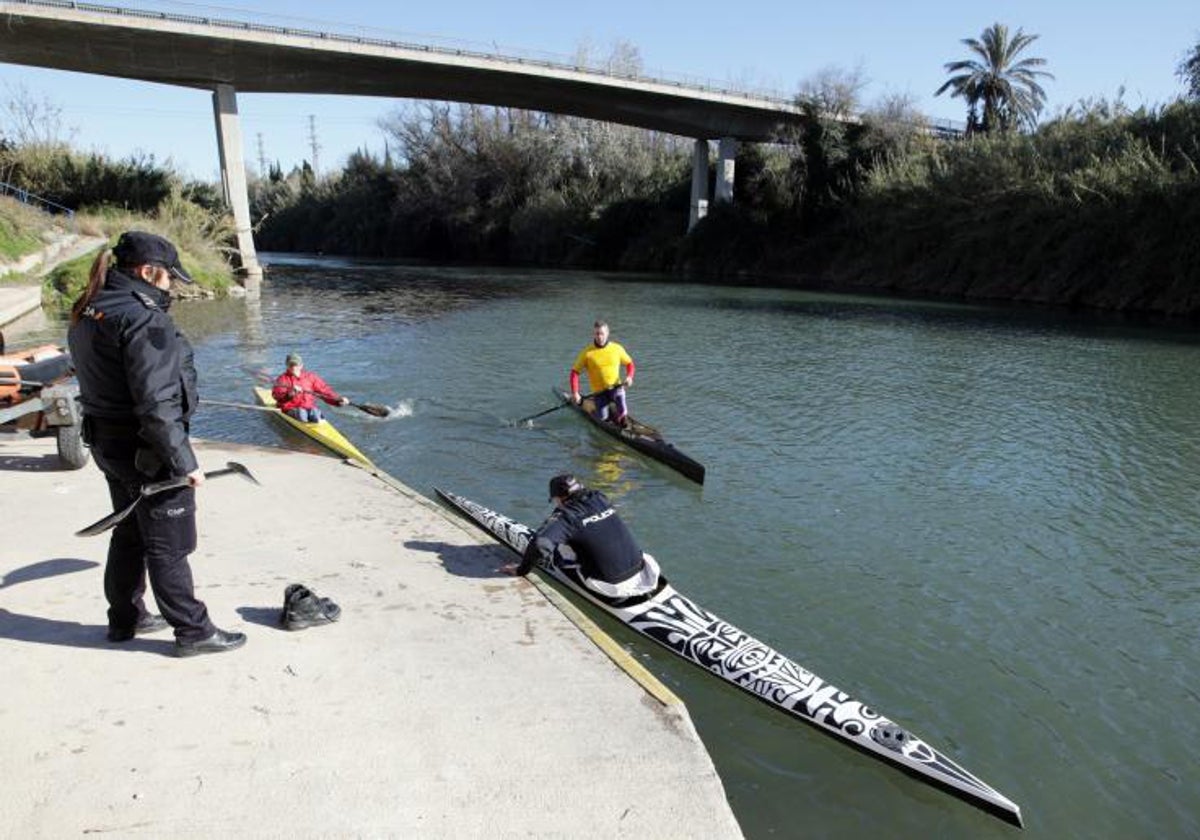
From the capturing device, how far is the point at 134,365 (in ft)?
13.1

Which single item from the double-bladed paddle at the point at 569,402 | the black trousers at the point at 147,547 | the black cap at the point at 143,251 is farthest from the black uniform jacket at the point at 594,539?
the double-bladed paddle at the point at 569,402

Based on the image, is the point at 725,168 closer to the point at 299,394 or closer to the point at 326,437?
the point at 299,394

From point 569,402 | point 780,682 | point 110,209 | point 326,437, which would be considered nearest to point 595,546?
point 780,682

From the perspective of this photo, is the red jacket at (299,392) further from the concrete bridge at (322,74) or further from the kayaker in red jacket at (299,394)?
the concrete bridge at (322,74)

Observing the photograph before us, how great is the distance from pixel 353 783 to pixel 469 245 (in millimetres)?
69092

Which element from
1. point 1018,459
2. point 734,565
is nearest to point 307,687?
point 734,565

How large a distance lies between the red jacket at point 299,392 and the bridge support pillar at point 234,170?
29432 millimetres

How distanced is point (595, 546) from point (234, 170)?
41.4 m

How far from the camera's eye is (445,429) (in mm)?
13555

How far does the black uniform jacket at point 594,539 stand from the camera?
610 cm

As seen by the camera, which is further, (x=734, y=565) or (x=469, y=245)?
(x=469, y=245)

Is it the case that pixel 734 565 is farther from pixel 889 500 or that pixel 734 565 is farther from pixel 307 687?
pixel 307 687

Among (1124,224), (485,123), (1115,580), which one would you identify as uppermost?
(485,123)

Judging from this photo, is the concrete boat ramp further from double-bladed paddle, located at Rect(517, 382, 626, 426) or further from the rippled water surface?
double-bladed paddle, located at Rect(517, 382, 626, 426)
